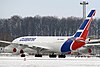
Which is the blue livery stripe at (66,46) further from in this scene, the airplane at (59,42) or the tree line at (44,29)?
the tree line at (44,29)

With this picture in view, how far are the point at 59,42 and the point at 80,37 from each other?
4.86 metres

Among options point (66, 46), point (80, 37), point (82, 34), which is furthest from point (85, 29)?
point (66, 46)

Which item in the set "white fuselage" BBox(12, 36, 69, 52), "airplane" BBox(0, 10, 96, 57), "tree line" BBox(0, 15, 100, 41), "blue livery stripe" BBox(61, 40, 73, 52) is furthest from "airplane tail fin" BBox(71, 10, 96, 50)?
"tree line" BBox(0, 15, 100, 41)

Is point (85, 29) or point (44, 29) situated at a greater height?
point (44, 29)

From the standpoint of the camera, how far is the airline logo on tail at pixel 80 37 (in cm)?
6856

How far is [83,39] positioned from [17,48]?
1249 cm

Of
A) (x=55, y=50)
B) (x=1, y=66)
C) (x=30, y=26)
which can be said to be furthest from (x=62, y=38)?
(x=30, y=26)

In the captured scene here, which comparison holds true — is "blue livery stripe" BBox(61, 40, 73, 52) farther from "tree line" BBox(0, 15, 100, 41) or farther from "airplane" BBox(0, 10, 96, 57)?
"tree line" BBox(0, 15, 100, 41)

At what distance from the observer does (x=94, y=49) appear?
10625 cm

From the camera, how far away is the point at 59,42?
72.0 m

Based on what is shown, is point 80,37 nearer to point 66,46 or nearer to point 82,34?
point 82,34

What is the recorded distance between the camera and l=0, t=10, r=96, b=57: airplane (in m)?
68.9

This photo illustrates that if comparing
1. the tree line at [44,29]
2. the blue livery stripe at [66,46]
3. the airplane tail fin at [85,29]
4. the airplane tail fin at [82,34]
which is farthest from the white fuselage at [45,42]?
the tree line at [44,29]

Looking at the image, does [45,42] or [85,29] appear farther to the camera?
[45,42]
